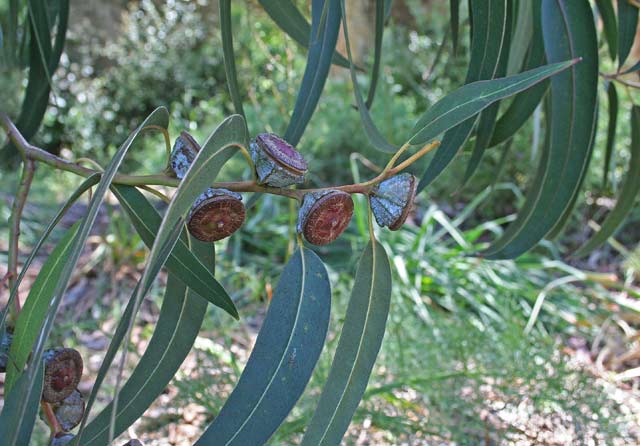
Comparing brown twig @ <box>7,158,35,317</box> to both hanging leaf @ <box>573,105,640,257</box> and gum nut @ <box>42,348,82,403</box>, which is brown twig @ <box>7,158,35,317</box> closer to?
gum nut @ <box>42,348,82,403</box>

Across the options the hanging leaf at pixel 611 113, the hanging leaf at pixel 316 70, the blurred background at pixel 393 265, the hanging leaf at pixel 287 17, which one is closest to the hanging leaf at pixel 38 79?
the blurred background at pixel 393 265

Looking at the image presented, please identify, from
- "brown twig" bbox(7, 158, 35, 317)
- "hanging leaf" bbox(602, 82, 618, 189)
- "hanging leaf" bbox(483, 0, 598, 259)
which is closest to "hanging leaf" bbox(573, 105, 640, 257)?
"hanging leaf" bbox(602, 82, 618, 189)

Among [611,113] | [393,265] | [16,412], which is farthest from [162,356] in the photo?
[393,265]

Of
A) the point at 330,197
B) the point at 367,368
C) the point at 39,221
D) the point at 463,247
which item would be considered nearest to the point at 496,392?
the point at 367,368

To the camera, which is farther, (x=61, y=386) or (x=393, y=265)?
(x=393, y=265)

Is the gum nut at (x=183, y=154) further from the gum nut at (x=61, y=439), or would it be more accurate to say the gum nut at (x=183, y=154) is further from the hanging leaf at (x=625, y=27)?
the hanging leaf at (x=625, y=27)

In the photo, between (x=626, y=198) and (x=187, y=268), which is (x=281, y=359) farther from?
(x=626, y=198)
